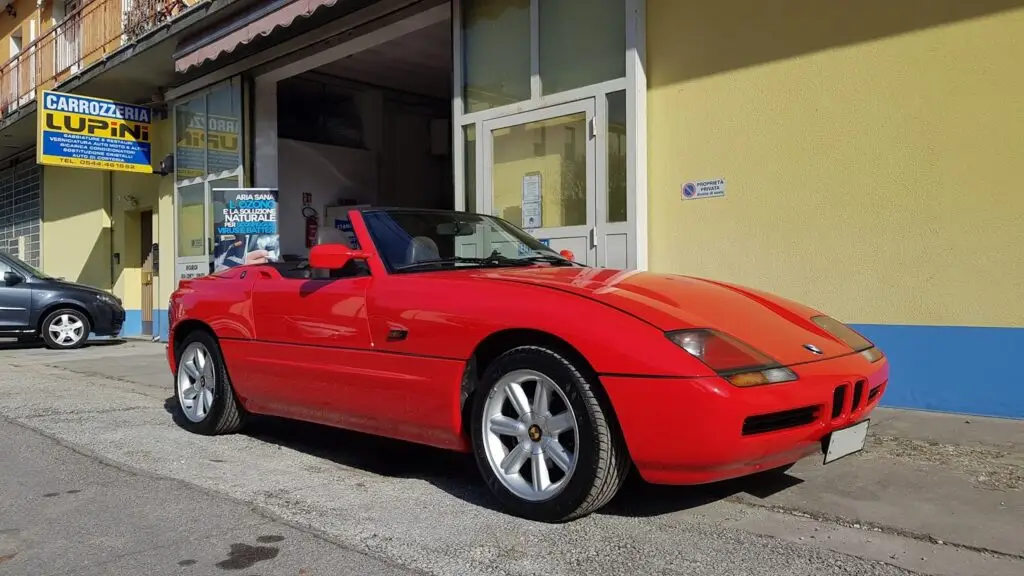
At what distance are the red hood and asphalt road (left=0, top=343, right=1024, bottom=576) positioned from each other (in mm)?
750

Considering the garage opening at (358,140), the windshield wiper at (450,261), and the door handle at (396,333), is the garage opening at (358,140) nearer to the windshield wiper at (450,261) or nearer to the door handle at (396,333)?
the windshield wiper at (450,261)

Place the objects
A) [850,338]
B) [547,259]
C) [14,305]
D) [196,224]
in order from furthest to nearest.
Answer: [196,224], [14,305], [547,259], [850,338]

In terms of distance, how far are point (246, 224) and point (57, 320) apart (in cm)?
365

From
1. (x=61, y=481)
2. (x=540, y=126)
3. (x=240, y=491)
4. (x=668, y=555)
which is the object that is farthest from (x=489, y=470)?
(x=540, y=126)

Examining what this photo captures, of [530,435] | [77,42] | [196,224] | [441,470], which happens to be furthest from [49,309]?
[530,435]

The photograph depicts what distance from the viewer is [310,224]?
569 inches

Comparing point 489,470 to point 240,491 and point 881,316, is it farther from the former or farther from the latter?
point 881,316

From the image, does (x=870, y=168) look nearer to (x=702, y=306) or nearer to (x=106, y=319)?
(x=702, y=306)

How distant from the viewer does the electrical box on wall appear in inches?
607

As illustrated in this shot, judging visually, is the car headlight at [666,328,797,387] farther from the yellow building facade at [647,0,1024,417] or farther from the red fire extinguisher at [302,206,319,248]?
the red fire extinguisher at [302,206,319,248]

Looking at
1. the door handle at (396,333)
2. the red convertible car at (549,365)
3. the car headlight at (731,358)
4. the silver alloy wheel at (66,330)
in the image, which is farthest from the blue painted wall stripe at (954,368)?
the silver alloy wheel at (66,330)

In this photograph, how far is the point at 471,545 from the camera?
316cm

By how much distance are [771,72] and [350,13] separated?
18.7 ft

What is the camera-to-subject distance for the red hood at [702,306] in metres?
3.26
